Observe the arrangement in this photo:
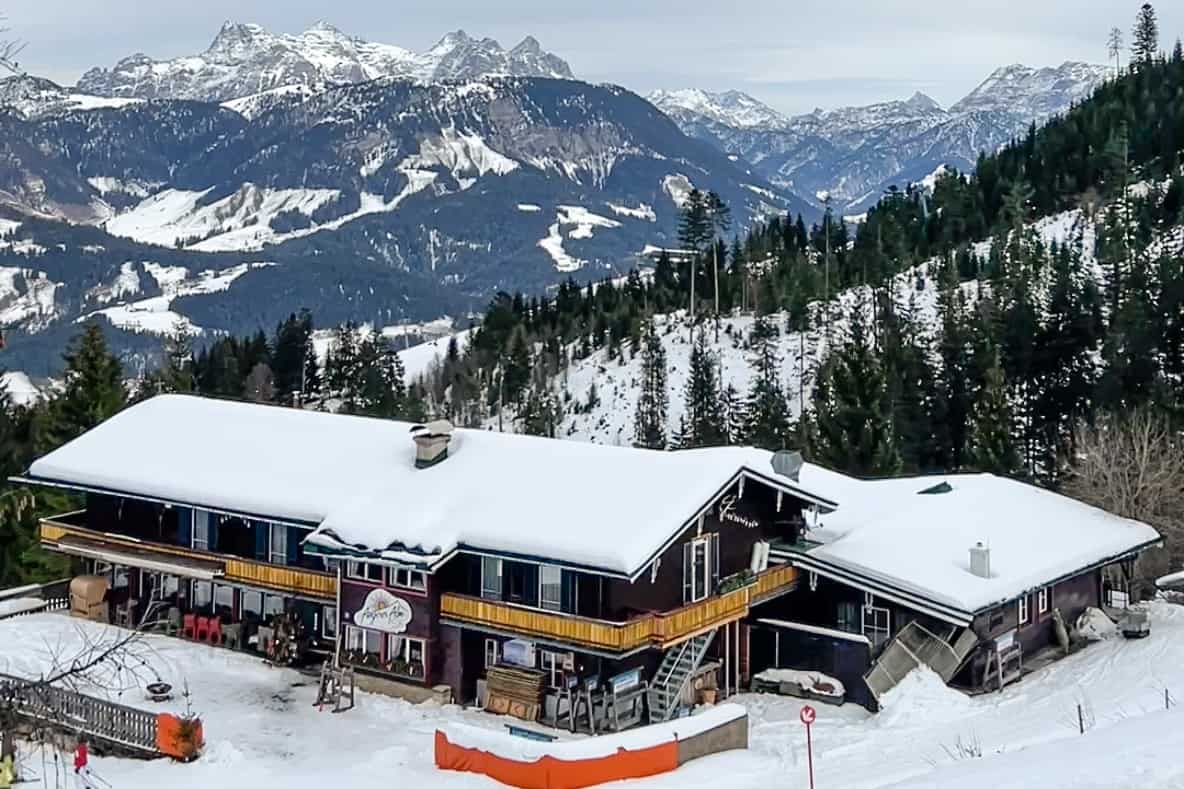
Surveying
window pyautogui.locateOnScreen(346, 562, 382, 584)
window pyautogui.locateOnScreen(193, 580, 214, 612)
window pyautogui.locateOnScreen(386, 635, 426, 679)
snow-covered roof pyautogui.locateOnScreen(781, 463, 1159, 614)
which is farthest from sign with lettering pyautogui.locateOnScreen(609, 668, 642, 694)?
window pyautogui.locateOnScreen(193, 580, 214, 612)

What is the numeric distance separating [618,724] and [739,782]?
23.3ft

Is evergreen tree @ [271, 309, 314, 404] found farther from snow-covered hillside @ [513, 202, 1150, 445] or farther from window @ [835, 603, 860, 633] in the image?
window @ [835, 603, 860, 633]

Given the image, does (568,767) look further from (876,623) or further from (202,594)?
(202,594)

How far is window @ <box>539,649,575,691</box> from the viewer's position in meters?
39.2

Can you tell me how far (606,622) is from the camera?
37500mm

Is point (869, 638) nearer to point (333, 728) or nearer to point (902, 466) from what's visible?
point (333, 728)

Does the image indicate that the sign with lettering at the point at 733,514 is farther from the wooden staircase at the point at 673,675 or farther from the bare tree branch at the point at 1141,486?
the bare tree branch at the point at 1141,486

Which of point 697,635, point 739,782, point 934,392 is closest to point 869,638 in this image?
point 697,635

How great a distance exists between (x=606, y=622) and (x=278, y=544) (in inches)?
491

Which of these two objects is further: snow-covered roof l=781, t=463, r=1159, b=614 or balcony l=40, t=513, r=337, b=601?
balcony l=40, t=513, r=337, b=601

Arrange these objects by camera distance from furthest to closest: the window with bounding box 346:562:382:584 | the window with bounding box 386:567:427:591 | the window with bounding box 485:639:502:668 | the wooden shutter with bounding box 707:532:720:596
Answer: the wooden shutter with bounding box 707:532:720:596 < the window with bounding box 346:562:382:584 < the window with bounding box 386:567:427:591 < the window with bounding box 485:639:502:668

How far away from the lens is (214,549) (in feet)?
149

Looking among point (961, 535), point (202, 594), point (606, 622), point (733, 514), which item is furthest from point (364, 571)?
point (961, 535)

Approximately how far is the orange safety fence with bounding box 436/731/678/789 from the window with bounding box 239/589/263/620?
1433 cm
